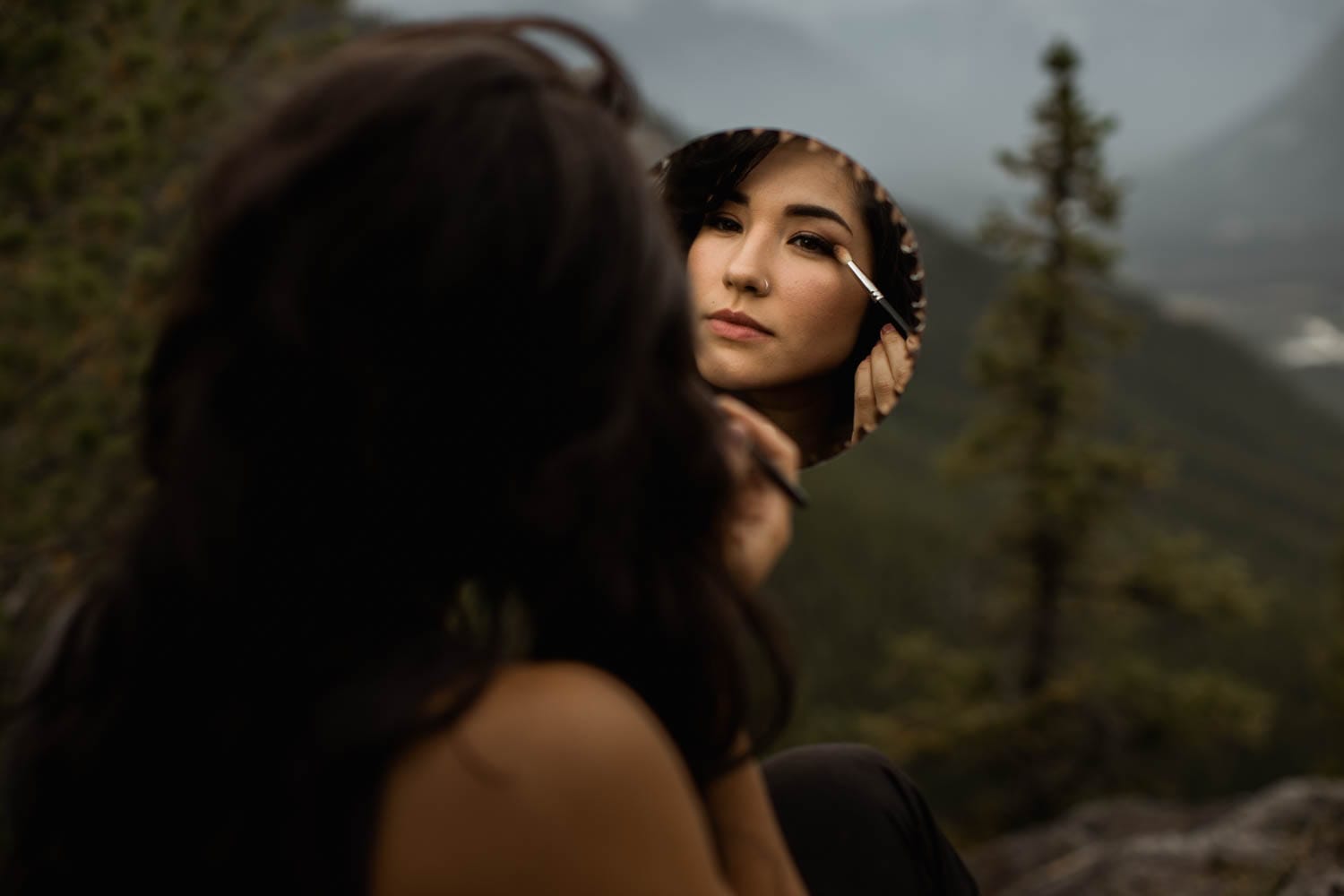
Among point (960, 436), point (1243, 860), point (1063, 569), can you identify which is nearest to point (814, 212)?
point (1243, 860)

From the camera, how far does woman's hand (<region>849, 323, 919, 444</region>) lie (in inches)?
65.8

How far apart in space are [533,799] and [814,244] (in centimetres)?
98

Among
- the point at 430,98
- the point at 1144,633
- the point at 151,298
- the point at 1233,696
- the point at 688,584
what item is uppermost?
the point at 430,98

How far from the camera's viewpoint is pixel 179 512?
0.96m

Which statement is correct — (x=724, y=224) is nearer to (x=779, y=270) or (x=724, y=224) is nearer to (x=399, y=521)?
(x=779, y=270)

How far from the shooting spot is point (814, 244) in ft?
5.26

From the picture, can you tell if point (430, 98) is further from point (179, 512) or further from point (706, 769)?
point (706, 769)

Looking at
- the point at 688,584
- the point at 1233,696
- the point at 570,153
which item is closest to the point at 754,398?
the point at 688,584

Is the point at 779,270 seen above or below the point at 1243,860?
above

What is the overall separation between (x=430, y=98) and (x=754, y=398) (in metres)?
0.80

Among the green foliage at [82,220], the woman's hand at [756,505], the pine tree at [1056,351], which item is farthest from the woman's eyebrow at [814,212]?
the pine tree at [1056,351]

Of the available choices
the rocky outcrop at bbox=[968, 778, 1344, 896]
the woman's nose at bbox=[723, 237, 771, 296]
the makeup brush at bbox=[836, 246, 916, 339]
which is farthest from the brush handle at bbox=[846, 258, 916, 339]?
the rocky outcrop at bbox=[968, 778, 1344, 896]

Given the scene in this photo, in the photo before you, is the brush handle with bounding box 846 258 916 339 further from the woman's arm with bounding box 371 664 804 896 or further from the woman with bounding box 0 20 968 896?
the woman's arm with bounding box 371 664 804 896

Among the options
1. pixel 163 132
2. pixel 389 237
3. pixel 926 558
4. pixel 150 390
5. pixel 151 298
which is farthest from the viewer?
pixel 926 558
